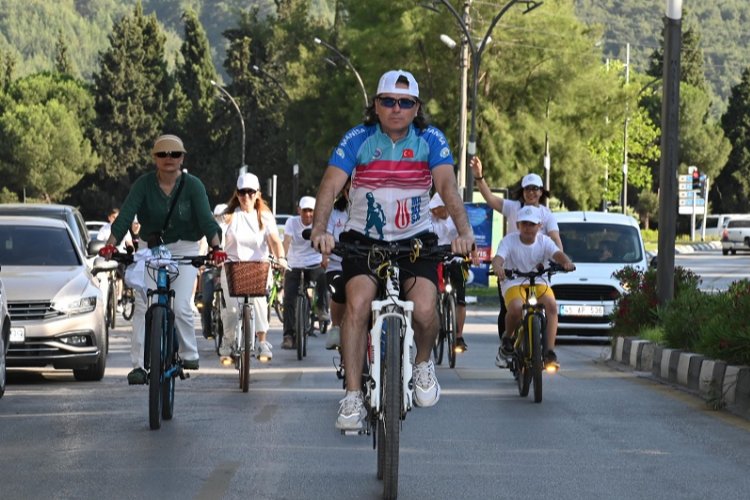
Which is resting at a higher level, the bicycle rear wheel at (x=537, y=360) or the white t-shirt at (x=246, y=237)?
the white t-shirt at (x=246, y=237)

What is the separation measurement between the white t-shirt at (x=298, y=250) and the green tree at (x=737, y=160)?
110767 mm

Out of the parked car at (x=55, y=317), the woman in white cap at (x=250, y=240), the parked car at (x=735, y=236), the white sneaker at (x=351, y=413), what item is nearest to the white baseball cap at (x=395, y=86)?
the white sneaker at (x=351, y=413)

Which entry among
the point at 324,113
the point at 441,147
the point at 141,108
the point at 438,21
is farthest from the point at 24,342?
the point at 141,108

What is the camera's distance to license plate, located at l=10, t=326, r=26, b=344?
1548 centimetres

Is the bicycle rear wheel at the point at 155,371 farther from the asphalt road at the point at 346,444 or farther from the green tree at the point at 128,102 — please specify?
the green tree at the point at 128,102

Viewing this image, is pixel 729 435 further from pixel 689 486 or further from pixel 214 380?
pixel 214 380

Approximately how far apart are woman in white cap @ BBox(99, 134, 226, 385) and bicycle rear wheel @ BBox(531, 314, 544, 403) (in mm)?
2971

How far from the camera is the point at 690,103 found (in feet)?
419

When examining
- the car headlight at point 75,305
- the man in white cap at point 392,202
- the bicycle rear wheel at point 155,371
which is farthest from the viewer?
the car headlight at point 75,305

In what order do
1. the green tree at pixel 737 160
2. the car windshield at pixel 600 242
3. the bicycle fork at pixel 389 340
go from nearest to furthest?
1. the bicycle fork at pixel 389 340
2. the car windshield at pixel 600 242
3. the green tree at pixel 737 160

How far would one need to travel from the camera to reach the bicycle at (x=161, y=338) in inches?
463

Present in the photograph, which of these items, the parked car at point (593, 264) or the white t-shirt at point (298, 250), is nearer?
the white t-shirt at point (298, 250)

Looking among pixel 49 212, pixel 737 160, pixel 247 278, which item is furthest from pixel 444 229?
pixel 737 160

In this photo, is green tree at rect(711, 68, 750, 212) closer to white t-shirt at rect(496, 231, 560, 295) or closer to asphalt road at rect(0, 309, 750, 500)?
asphalt road at rect(0, 309, 750, 500)
